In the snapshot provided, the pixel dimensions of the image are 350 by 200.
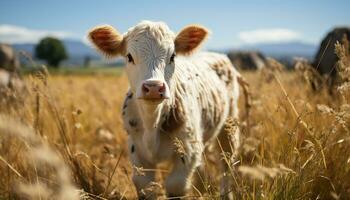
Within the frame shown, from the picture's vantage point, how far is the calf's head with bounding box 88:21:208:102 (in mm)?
3049

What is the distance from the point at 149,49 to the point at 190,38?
0.65 meters

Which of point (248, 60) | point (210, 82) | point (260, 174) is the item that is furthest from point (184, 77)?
point (248, 60)

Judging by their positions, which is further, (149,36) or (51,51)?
(51,51)

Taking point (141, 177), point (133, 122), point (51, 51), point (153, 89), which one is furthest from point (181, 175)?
point (51, 51)

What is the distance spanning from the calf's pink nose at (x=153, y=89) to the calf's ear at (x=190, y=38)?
97 centimetres

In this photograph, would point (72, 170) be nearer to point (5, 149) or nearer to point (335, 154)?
point (5, 149)

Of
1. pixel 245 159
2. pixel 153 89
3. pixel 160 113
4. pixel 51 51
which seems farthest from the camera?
pixel 51 51

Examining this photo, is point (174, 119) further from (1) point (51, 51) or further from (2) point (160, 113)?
(1) point (51, 51)

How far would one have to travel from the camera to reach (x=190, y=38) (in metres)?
3.94

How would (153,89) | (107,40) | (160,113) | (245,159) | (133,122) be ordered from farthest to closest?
(245,159), (107,40), (133,122), (160,113), (153,89)

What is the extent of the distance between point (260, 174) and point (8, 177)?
259 cm

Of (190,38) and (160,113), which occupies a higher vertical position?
(190,38)

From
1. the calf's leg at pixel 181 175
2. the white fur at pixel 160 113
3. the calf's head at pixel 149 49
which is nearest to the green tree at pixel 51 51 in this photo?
the calf's head at pixel 149 49

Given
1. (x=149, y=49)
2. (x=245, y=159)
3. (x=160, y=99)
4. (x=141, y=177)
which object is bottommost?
(x=245, y=159)
